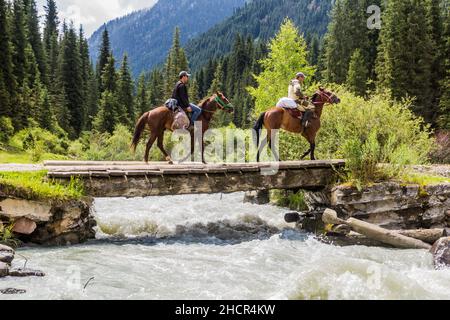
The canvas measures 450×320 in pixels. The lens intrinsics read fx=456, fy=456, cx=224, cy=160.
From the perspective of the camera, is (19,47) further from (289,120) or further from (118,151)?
(289,120)

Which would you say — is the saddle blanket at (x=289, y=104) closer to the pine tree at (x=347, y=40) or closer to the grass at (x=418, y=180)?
the grass at (x=418, y=180)

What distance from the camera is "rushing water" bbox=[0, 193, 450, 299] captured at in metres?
7.99

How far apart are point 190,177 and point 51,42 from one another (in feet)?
281

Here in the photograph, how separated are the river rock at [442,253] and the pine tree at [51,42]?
2585 inches

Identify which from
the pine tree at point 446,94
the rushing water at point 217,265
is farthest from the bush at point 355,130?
the pine tree at point 446,94

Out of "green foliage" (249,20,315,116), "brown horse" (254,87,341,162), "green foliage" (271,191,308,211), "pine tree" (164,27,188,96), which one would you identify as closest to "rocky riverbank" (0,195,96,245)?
"brown horse" (254,87,341,162)

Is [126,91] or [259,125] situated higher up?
[126,91]

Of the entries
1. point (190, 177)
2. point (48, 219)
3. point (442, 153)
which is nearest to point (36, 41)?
point (442, 153)

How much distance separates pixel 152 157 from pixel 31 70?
126ft

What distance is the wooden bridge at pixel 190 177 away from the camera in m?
13.1

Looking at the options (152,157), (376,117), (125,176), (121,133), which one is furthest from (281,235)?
(121,133)

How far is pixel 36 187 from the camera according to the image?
11773 millimetres
